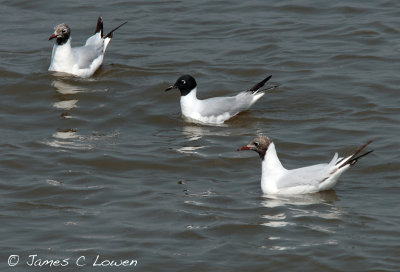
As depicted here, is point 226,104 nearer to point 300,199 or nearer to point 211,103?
point 211,103

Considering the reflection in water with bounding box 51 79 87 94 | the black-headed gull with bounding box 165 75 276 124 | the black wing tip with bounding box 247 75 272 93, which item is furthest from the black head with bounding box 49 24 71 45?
the black wing tip with bounding box 247 75 272 93

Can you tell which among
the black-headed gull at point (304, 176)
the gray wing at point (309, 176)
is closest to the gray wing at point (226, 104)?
the black-headed gull at point (304, 176)

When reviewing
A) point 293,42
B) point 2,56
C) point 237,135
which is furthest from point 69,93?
point 293,42

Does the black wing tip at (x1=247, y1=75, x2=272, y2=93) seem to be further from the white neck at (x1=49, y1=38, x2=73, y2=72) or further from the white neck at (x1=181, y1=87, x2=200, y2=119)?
the white neck at (x1=49, y1=38, x2=73, y2=72)

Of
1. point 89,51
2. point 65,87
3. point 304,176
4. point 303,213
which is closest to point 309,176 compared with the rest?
point 304,176

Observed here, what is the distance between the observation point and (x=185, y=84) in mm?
14891

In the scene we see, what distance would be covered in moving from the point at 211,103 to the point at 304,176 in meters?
3.71

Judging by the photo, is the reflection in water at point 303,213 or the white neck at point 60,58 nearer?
the reflection in water at point 303,213

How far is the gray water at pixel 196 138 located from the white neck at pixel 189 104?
272mm

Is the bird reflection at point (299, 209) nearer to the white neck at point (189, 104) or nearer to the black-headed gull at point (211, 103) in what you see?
the black-headed gull at point (211, 103)

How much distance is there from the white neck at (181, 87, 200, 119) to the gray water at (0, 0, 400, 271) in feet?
0.89

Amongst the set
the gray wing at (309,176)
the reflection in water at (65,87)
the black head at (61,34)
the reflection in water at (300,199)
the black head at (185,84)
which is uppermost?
the black head at (61,34)

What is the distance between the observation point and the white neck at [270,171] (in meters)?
11.3

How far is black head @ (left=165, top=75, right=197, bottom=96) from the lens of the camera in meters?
14.9
